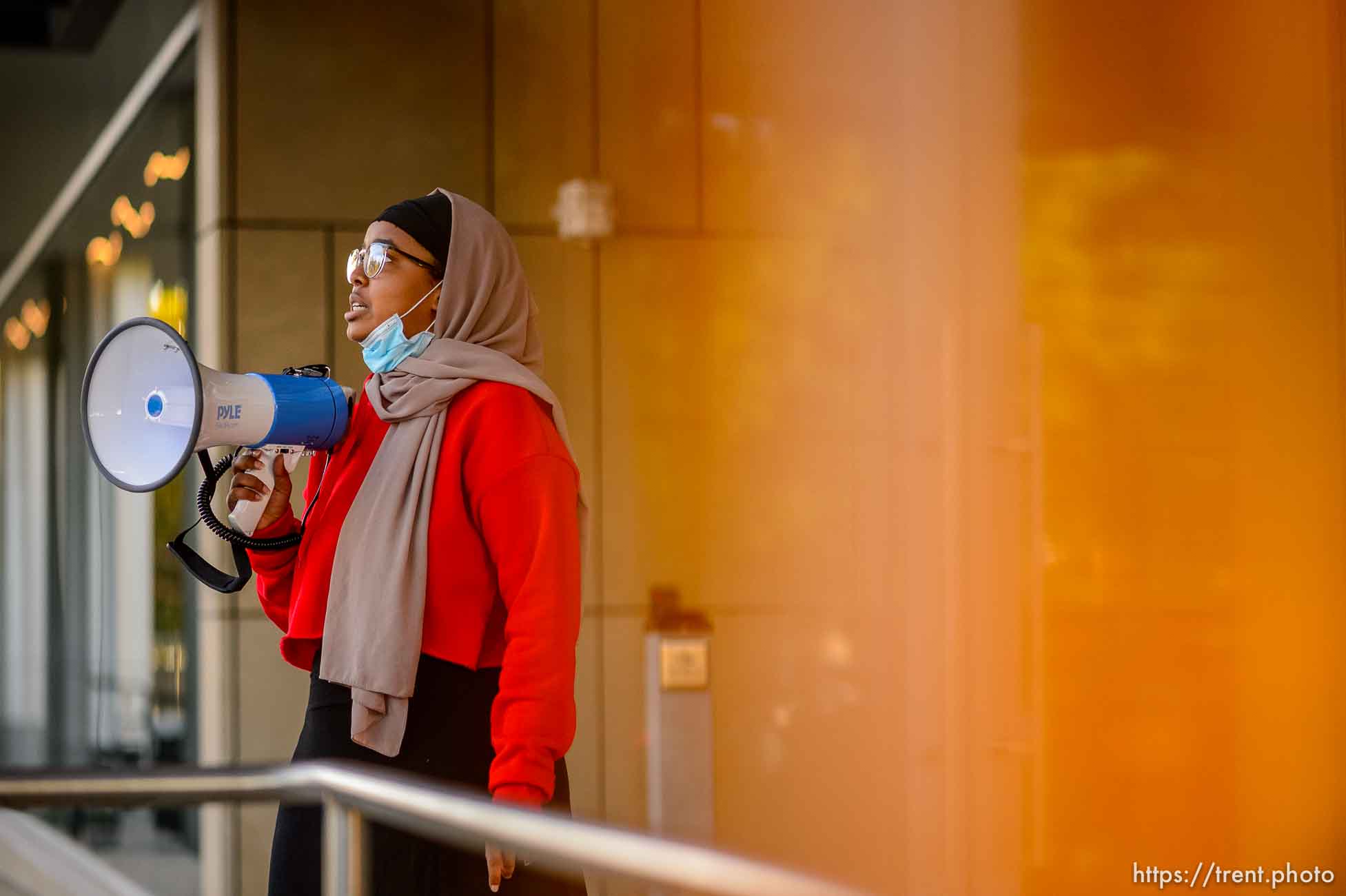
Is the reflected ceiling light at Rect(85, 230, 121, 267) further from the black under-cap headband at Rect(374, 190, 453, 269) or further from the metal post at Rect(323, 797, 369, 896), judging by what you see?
the metal post at Rect(323, 797, 369, 896)

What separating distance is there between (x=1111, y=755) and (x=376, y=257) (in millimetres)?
2057

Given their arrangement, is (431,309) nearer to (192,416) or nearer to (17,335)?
(192,416)

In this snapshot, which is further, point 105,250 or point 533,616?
point 105,250

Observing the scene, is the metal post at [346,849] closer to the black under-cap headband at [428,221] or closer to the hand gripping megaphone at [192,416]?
the hand gripping megaphone at [192,416]

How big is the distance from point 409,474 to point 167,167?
2.28 meters

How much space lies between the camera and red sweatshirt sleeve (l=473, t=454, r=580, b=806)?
1.81 m

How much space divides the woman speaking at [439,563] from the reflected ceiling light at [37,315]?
3.07m

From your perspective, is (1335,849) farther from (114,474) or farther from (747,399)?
(114,474)

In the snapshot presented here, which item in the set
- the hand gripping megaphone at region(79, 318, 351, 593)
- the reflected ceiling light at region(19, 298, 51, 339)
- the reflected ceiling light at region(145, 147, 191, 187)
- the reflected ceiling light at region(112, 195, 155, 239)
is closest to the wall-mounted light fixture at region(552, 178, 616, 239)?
the reflected ceiling light at region(145, 147, 191, 187)

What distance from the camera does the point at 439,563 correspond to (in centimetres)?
194

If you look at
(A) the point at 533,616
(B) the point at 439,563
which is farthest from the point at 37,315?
(A) the point at 533,616

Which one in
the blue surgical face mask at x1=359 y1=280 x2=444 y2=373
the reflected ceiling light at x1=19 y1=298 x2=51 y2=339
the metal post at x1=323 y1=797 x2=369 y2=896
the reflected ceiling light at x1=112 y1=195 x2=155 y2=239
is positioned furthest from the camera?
the reflected ceiling light at x1=19 y1=298 x2=51 y2=339

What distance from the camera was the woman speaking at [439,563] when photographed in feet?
6.11

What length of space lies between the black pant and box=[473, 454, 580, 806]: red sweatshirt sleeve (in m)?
0.08
